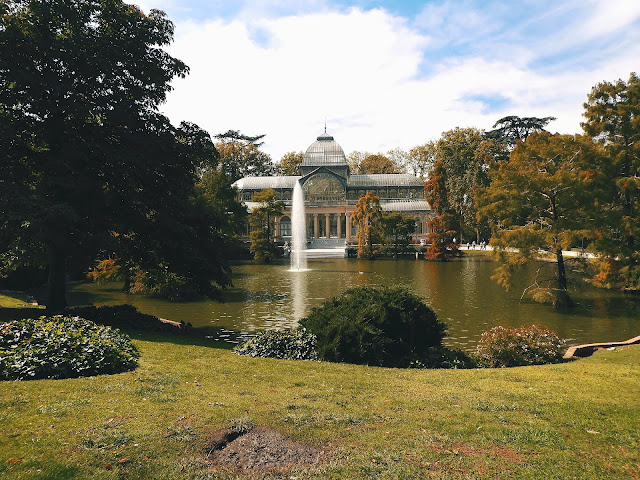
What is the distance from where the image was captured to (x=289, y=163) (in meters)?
84.5

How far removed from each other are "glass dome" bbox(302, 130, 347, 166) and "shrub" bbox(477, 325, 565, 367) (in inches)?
2467

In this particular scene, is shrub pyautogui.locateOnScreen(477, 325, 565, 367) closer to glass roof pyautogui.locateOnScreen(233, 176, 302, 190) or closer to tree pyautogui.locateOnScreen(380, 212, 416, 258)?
tree pyautogui.locateOnScreen(380, 212, 416, 258)

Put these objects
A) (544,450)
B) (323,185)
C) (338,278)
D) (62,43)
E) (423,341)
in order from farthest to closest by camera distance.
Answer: (323,185) < (338,278) < (62,43) < (423,341) < (544,450)

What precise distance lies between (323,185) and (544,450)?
64853 millimetres

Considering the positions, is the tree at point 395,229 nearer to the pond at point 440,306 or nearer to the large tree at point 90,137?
the pond at point 440,306

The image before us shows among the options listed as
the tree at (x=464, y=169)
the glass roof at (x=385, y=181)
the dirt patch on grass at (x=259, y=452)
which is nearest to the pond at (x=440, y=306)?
the dirt patch on grass at (x=259, y=452)

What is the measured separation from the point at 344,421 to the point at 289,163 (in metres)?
80.5

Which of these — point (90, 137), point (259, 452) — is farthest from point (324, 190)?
point (259, 452)

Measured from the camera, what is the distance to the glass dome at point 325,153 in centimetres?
7238

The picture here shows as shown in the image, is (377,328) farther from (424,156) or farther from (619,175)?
(424,156)

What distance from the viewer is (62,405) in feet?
18.9

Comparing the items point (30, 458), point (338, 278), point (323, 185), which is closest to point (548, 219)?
point (338, 278)

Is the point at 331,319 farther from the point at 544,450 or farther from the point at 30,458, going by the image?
the point at 30,458

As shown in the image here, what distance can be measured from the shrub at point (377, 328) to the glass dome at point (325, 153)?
2468 inches
